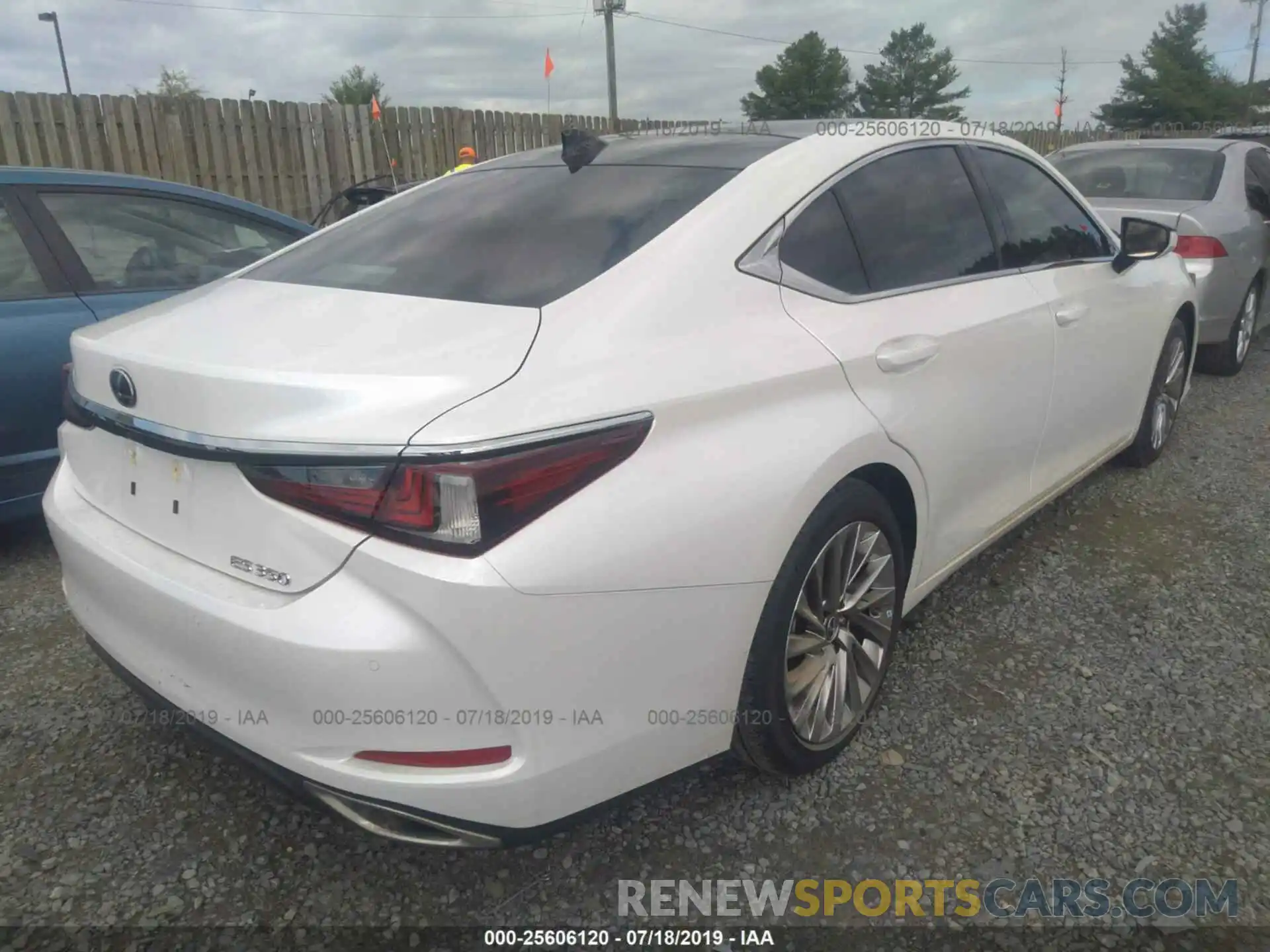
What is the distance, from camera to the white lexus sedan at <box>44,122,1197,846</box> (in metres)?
1.56

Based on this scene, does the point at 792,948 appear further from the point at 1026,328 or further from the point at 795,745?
the point at 1026,328

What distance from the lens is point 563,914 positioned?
6.38 feet

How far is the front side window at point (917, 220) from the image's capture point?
8.02 feet

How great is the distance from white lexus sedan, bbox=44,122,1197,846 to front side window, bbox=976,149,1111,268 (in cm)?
51

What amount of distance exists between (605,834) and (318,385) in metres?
1.23

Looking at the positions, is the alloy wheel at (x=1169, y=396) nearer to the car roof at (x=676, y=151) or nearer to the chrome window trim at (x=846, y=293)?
the chrome window trim at (x=846, y=293)

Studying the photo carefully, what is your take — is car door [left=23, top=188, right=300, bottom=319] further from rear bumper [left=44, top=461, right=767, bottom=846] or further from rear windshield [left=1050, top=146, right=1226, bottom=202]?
rear windshield [left=1050, top=146, right=1226, bottom=202]

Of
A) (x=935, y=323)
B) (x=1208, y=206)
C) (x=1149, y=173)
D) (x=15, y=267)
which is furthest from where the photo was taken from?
(x=1149, y=173)

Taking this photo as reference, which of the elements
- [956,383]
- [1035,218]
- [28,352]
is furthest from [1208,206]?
[28,352]

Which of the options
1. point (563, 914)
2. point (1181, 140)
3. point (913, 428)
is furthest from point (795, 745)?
point (1181, 140)

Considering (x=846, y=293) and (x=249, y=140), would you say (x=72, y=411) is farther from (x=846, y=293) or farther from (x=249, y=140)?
(x=249, y=140)

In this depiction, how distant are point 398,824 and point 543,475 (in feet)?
2.31

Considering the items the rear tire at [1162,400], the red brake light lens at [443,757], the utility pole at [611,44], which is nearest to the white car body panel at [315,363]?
the red brake light lens at [443,757]

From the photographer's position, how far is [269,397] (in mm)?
1626
